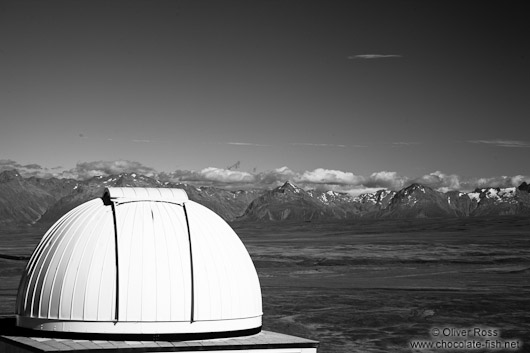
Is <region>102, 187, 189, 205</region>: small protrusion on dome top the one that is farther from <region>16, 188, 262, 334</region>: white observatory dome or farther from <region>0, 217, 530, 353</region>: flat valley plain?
<region>0, 217, 530, 353</region>: flat valley plain

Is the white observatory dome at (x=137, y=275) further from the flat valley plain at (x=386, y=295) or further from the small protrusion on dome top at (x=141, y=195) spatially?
the flat valley plain at (x=386, y=295)

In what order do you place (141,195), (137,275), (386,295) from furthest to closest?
(386,295)
(141,195)
(137,275)

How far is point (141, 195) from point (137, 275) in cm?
260

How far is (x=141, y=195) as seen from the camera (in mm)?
22172

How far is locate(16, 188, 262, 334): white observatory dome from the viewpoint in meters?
20.2

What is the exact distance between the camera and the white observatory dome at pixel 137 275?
66.4 ft

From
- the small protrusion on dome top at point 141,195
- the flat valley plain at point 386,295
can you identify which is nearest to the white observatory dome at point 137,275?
the small protrusion on dome top at point 141,195

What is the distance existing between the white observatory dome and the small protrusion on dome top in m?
0.03

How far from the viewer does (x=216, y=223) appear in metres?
22.5

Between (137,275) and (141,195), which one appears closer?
(137,275)

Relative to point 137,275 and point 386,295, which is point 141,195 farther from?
point 386,295

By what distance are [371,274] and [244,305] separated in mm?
93327

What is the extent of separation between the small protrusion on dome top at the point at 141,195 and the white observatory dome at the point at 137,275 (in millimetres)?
27

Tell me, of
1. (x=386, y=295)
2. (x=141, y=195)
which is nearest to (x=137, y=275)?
(x=141, y=195)
